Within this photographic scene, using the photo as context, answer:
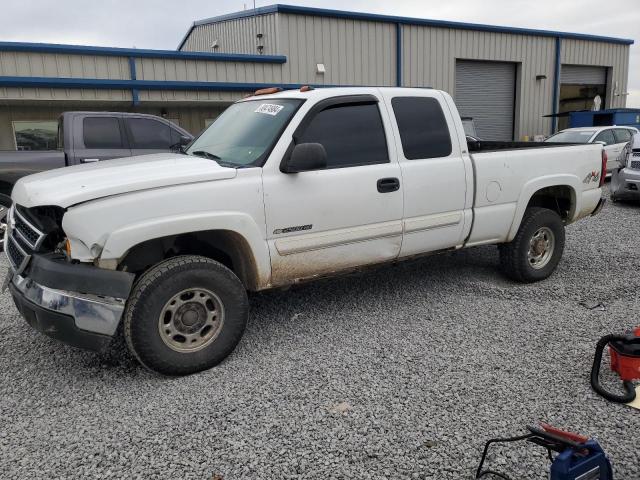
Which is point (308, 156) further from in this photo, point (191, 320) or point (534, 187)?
point (534, 187)

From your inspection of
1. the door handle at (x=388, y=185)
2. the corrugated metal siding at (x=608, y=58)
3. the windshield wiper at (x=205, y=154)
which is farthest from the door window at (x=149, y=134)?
the corrugated metal siding at (x=608, y=58)

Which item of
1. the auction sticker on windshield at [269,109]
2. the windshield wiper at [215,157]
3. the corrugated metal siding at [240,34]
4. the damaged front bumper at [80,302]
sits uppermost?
the corrugated metal siding at [240,34]

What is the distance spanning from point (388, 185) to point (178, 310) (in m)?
1.89

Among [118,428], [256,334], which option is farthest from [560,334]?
[118,428]

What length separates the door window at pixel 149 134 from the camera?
27.1 feet

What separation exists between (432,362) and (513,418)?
816 mm

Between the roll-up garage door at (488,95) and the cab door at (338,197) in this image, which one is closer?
the cab door at (338,197)

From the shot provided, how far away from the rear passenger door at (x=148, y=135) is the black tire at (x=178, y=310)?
5.04 metres

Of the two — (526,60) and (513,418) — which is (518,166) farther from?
(526,60)

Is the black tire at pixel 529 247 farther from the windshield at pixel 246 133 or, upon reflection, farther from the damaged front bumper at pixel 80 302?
the damaged front bumper at pixel 80 302

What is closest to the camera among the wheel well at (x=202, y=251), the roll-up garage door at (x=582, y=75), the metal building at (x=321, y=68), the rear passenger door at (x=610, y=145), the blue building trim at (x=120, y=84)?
the wheel well at (x=202, y=251)

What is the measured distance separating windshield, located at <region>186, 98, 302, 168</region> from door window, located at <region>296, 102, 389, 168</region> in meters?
0.23

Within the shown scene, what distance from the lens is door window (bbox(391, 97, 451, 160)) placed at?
458 cm

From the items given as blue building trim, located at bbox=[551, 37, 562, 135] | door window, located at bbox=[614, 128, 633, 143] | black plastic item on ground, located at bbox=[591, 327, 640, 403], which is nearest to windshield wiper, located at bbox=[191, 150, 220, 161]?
black plastic item on ground, located at bbox=[591, 327, 640, 403]
